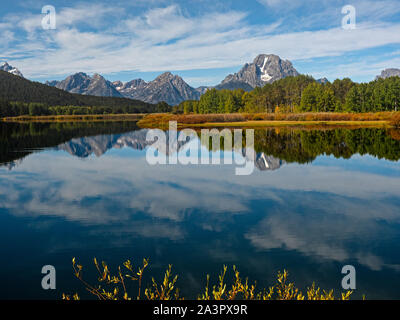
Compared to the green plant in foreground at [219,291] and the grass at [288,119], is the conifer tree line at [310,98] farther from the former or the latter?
the green plant in foreground at [219,291]


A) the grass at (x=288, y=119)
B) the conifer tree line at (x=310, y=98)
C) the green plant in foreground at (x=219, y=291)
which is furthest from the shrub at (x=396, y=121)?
the green plant in foreground at (x=219, y=291)

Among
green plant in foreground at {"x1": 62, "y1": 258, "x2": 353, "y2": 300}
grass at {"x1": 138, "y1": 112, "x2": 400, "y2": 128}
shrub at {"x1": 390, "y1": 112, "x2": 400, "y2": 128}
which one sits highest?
grass at {"x1": 138, "y1": 112, "x2": 400, "y2": 128}

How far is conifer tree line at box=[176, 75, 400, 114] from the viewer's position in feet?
455

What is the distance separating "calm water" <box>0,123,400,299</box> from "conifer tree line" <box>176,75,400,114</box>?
387 feet

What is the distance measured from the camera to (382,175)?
1193 inches

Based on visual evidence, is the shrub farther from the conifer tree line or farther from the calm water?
the calm water

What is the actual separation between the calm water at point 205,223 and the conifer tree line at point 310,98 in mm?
117832

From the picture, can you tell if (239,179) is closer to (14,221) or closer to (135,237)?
(135,237)

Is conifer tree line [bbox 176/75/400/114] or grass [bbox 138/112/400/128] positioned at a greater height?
conifer tree line [bbox 176/75/400/114]

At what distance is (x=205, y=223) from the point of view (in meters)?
17.9

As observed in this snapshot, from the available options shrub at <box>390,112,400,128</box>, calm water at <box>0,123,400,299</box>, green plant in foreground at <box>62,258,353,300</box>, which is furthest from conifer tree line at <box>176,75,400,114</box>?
green plant in foreground at <box>62,258,353,300</box>

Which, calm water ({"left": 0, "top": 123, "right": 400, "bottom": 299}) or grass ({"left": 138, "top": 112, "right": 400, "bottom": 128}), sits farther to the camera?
grass ({"left": 138, "top": 112, "right": 400, "bottom": 128})

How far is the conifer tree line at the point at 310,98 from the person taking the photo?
139m

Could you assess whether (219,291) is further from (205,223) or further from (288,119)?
(288,119)
